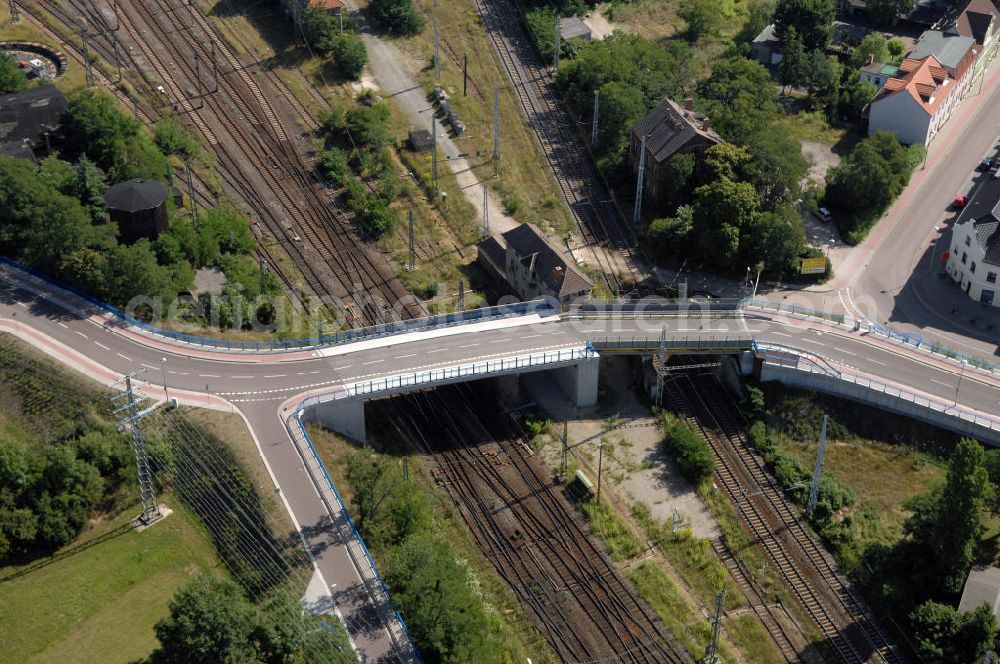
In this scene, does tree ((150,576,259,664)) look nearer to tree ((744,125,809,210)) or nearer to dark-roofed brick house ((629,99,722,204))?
dark-roofed brick house ((629,99,722,204))

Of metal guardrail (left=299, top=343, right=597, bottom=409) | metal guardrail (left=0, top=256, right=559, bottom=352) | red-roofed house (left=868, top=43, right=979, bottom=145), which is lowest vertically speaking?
metal guardrail (left=299, top=343, right=597, bottom=409)

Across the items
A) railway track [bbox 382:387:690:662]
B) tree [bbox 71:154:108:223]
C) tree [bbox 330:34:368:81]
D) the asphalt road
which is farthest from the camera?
tree [bbox 330:34:368:81]

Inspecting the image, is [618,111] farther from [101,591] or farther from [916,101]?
[101,591]

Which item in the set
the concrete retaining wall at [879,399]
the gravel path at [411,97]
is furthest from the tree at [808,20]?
the concrete retaining wall at [879,399]

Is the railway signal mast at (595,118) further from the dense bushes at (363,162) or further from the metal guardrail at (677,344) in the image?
the metal guardrail at (677,344)

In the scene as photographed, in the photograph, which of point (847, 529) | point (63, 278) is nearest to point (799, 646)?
point (847, 529)

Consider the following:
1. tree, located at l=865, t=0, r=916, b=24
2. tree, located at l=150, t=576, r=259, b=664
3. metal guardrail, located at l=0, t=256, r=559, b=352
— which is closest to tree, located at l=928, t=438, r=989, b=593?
metal guardrail, located at l=0, t=256, r=559, b=352

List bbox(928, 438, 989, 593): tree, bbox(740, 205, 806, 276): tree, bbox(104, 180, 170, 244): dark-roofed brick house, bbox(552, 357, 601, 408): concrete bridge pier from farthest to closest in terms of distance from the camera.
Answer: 1. bbox(740, 205, 806, 276): tree
2. bbox(104, 180, 170, 244): dark-roofed brick house
3. bbox(552, 357, 601, 408): concrete bridge pier
4. bbox(928, 438, 989, 593): tree
